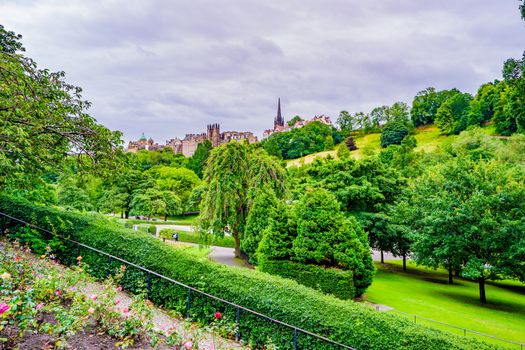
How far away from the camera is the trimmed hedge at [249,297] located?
22.9 ft

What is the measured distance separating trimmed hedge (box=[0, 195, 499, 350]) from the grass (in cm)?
719

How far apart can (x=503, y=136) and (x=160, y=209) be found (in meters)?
71.7

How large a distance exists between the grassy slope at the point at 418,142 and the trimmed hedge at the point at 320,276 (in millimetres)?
67946

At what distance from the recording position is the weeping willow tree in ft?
77.5

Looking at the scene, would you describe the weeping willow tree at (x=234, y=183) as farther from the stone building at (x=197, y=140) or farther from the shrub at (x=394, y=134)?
the stone building at (x=197, y=140)

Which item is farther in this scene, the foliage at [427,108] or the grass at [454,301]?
the foliage at [427,108]

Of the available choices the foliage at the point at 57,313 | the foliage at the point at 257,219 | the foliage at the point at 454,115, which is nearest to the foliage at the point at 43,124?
the foliage at the point at 57,313

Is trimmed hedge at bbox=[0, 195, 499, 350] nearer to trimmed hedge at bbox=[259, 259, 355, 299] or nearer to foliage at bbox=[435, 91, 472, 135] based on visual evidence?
trimmed hedge at bbox=[259, 259, 355, 299]

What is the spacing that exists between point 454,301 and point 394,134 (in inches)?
3446

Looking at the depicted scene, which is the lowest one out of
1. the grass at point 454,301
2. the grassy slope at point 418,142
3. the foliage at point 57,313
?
the grass at point 454,301

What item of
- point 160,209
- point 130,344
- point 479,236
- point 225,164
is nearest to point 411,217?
point 479,236

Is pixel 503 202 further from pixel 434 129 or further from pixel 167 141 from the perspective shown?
pixel 167 141

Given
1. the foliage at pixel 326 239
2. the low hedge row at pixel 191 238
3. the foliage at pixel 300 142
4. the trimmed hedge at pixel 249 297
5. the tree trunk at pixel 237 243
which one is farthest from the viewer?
the foliage at pixel 300 142

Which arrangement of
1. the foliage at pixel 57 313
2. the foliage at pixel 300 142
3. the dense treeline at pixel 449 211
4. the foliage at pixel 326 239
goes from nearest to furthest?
the foliage at pixel 57 313, the foliage at pixel 326 239, the dense treeline at pixel 449 211, the foliage at pixel 300 142
